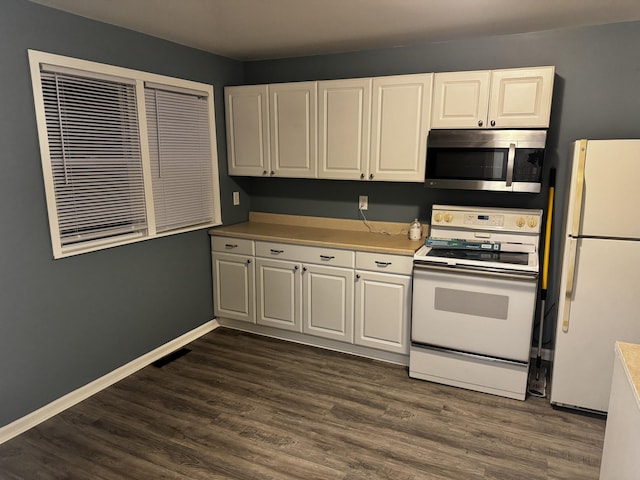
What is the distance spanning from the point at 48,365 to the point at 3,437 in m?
0.41

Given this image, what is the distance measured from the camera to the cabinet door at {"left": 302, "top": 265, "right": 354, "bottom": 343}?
3.29 meters

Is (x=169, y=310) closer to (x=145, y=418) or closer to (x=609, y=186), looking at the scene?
(x=145, y=418)

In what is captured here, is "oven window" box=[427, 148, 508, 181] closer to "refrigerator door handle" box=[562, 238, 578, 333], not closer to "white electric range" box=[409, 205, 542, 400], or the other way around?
"white electric range" box=[409, 205, 542, 400]

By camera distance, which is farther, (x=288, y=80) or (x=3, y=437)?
(x=288, y=80)

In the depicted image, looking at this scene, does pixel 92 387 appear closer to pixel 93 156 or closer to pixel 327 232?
pixel 93 156

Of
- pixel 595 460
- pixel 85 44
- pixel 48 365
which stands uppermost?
pixel 85 44

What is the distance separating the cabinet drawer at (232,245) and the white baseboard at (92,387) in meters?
0.70

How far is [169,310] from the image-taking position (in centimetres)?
342

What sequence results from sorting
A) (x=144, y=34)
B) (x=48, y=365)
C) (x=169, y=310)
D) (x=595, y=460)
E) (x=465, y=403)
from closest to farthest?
1. (x=595, y=460)
2. (x=48, y=365)
3. (x=465, y=403)
4. (x=144, y=34)
5. (x=169, y=310)

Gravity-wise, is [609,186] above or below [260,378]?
above

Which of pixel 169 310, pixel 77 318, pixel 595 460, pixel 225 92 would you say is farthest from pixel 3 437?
pixel 595 460

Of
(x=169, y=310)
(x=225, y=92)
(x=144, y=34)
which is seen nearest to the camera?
(x=144, y=34)

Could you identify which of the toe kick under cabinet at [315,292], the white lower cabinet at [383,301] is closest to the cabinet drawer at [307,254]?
the toe kick under cabinet at [315,292]

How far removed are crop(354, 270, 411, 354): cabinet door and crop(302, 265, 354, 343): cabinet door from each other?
81mm
